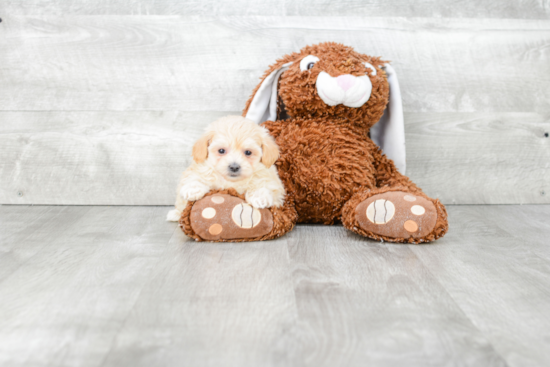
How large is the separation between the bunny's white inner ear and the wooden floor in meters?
0.31

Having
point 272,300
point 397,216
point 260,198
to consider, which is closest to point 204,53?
point 260,198

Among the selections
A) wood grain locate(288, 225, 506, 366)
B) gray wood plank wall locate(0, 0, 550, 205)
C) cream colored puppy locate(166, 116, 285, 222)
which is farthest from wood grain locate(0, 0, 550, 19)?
wood grain locate(288, 225, 506, 366)

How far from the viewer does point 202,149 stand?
0.98m

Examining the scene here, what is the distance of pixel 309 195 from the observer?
1085mm

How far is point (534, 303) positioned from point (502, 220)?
1.83 feet

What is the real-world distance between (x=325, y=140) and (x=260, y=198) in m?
0.23

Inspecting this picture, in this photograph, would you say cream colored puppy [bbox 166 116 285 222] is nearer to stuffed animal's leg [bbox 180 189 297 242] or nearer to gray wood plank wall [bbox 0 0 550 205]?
stuffed animal's leg [bbox 180 189 297 242]

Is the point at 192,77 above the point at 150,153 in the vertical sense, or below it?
above

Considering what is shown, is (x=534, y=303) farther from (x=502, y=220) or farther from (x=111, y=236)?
(x=111, y=236)

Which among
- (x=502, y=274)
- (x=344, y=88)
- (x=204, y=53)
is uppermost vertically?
(x=204, y=53)

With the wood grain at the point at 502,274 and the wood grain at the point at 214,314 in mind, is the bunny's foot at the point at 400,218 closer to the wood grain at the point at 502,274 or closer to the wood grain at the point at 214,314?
the wood grain at the point at 502,274

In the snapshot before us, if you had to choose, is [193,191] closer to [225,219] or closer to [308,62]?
[225,219]

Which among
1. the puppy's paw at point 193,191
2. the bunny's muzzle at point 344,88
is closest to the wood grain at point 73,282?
the puppy's paw at point 193,191

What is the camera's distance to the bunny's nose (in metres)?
1.03
